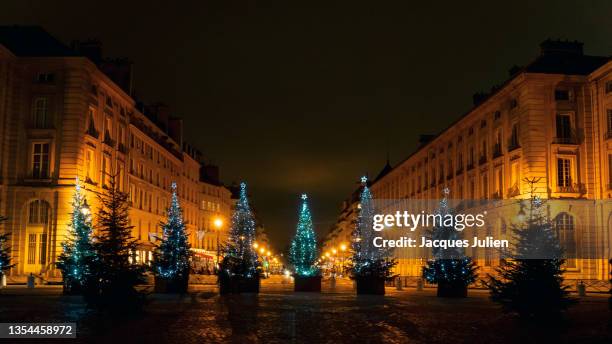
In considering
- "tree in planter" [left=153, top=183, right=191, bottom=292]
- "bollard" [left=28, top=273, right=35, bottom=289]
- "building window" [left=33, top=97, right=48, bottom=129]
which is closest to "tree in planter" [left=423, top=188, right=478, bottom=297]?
"tree in planter" [left=153, top=183, right=191, bottom=292]

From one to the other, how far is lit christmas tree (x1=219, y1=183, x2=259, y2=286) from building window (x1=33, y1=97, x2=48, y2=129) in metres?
18.0

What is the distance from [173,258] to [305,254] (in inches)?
353

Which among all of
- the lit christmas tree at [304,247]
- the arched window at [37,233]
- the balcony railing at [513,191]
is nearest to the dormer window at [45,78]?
the arched window at [37,233]

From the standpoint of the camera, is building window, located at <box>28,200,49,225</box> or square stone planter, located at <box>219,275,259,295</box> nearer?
square stone planter, located at <box>219,275,259,295</box>

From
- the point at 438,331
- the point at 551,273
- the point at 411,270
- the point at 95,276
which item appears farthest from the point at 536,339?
the point at 411,270

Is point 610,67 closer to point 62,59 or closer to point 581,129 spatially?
point 581,129

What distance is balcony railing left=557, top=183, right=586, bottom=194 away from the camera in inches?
1884

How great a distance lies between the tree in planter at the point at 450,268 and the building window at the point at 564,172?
15.1 m

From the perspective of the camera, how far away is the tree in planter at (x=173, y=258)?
3656cm

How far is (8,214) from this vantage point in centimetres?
4931

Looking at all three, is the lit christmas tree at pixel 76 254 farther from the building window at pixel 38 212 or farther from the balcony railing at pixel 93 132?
the balcony railing at pixel 93 132

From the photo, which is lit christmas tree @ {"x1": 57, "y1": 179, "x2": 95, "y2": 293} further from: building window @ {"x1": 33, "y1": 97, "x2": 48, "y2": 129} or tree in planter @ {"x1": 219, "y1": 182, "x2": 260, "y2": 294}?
building window @ {"x1": 33, "y1": 97, "x2": 48, "y2": 129}

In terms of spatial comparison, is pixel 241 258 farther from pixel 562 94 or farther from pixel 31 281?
pixel 562 94

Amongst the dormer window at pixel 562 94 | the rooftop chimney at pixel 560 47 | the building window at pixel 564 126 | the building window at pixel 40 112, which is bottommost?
the building window at pixel 564 126
